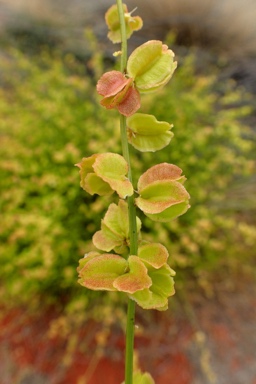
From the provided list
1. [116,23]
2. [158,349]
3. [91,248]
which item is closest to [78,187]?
[91,248]

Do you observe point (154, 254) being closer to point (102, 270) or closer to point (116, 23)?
point (102, 270)

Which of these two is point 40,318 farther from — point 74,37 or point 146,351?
point 74,37

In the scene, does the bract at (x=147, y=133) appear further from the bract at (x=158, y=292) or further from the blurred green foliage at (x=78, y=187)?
the blurred green foliage at (x=78, y=187)

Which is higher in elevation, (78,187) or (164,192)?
(164,192)

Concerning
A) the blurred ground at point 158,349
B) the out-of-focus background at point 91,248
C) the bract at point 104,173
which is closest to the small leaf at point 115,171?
the bract at point 104,173

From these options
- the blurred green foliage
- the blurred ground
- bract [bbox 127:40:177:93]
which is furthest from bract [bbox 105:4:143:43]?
the blurred ground

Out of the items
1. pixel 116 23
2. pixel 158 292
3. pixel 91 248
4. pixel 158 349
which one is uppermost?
pixel 116 23

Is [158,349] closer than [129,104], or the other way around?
[129,104]
